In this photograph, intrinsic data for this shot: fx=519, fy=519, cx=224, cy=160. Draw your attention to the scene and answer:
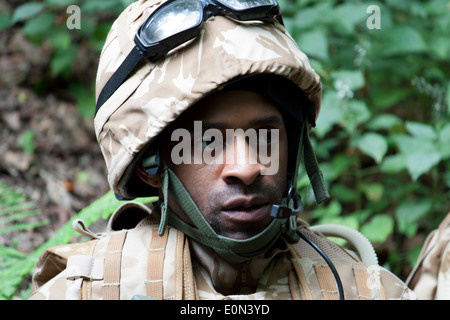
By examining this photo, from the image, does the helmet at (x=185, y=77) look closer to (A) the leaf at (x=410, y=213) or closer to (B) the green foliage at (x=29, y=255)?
(B) the green foliage at (x=29, y=255)

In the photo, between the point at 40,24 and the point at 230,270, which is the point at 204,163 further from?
the point at 40,24

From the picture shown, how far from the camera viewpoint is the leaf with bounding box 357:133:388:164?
3993 millimetres

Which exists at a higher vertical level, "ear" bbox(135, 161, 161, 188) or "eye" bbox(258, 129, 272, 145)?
"eye" bbox(258, 129, 272, 145)

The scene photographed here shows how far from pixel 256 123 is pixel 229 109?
14 centimetres

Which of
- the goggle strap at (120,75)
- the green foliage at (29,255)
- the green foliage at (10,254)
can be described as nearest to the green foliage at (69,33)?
the green foliage at (10,254)

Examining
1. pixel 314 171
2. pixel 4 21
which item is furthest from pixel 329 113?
pixel 4 21

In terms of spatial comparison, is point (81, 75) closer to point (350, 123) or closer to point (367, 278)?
point (350, 123)

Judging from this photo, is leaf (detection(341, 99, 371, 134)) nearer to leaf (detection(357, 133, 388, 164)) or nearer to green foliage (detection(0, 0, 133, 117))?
leaf (detection(357, 133, 388, 164))

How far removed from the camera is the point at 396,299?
2365 millimetres

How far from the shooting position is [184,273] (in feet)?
7.22

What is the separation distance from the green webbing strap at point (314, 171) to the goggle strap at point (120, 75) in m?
0.89

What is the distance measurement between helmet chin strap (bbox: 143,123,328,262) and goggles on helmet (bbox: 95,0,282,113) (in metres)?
0.43

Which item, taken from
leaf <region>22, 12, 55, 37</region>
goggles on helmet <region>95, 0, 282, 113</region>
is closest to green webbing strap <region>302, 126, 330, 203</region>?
goggles on helmet <region>95, 0, 282, 113</region>

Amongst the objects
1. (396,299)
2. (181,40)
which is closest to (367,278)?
(396,299)
